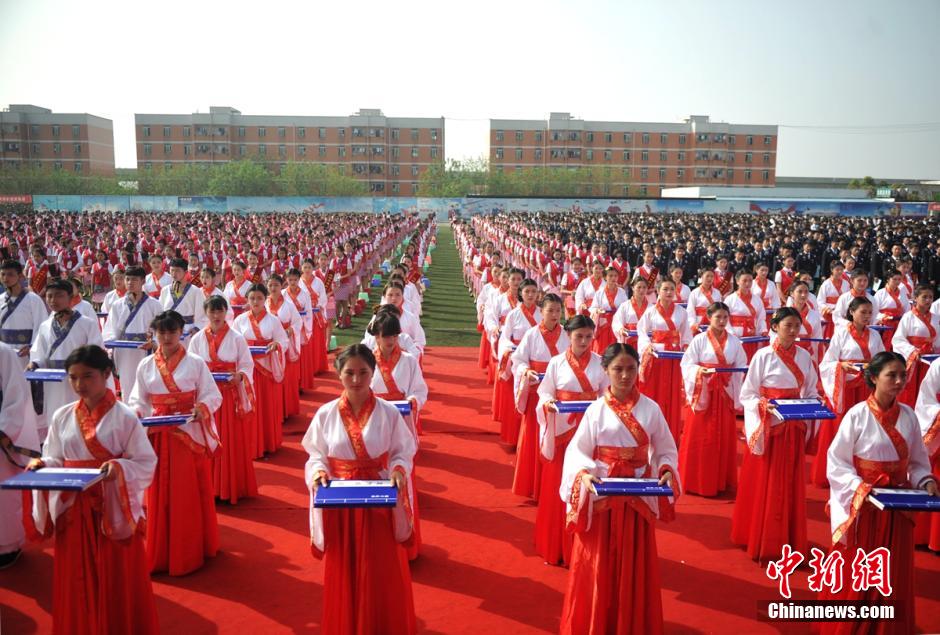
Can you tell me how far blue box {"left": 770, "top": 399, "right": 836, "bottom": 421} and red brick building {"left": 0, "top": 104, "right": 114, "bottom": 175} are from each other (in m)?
73.8

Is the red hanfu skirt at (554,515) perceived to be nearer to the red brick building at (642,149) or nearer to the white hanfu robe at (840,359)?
the white hanfu robe at (840,359)

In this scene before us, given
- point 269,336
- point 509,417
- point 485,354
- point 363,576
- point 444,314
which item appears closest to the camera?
point 363,576

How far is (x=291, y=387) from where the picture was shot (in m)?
8.85

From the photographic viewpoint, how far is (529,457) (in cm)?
628

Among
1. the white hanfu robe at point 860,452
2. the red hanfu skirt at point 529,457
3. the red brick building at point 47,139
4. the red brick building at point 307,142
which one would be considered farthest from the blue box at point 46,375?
the red brick building at point 47,139

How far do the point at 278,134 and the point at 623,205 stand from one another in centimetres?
3888

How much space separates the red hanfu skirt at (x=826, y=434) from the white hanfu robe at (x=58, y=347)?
6.75m

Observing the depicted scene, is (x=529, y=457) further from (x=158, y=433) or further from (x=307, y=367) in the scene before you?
(x=307, y=367)

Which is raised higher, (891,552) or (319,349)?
(891,552)

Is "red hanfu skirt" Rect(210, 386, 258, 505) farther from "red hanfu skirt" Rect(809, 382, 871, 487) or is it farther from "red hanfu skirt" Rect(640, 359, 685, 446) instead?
"red hanfu skirt" Rect(809, 382, 871, 487)

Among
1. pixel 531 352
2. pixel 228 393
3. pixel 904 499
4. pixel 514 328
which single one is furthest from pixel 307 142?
pixel 904 499

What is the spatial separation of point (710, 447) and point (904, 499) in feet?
9.54

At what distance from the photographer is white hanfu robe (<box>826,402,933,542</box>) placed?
3814 millimetres

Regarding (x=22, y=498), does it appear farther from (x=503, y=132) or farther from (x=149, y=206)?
(x=503, y=132)
